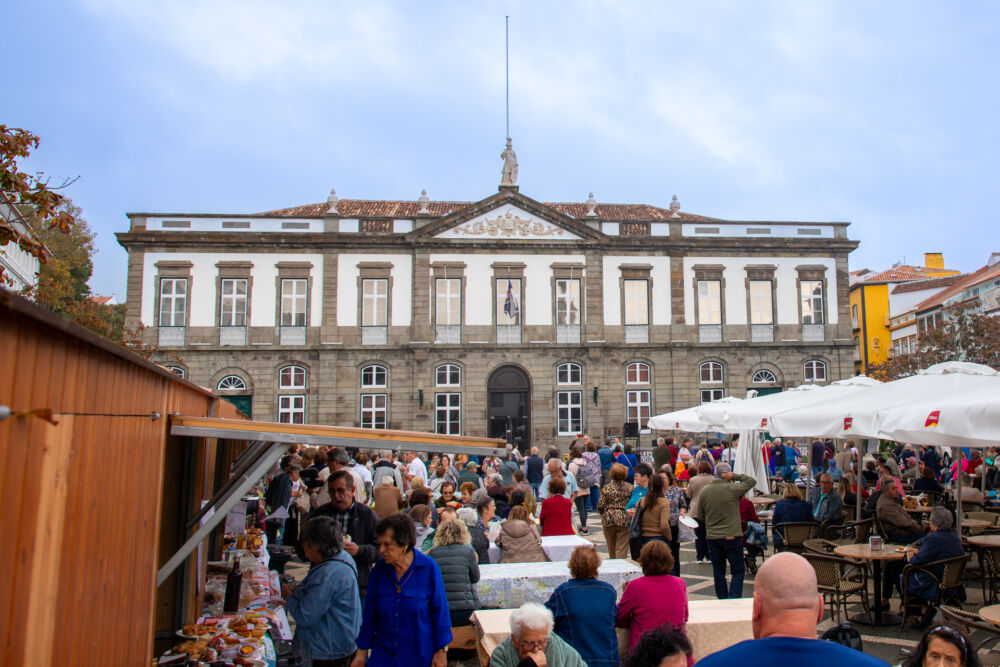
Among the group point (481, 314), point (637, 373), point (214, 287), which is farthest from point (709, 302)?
point (214, 287)

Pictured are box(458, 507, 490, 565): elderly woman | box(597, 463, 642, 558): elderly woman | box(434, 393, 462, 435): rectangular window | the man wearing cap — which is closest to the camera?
box(458, 507, 490, 565): elderly woman

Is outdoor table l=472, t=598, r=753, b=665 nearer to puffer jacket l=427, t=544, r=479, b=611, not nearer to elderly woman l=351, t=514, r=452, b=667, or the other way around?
puffer jacket l=427, t=544, r=479, b=611

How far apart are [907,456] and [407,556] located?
68.5ft

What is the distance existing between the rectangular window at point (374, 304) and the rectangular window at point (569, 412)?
6.78m

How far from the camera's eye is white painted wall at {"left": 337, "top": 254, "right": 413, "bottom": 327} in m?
27.5

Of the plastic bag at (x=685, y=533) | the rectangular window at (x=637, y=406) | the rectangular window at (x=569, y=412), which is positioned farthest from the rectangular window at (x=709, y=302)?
the plastic bag at (x=685, y=533)

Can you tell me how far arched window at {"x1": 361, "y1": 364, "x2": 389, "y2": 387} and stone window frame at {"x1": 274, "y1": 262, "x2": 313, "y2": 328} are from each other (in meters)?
2.65

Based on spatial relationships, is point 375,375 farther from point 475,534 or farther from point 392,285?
point 475,534

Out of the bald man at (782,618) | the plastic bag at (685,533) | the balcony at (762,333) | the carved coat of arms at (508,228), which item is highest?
the carved coat of arms at (508,228)

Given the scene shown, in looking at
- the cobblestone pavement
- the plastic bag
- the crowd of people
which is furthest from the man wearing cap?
the plastic bag

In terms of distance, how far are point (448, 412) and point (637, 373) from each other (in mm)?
6972

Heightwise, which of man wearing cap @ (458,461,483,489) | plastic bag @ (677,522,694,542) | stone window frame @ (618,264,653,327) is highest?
stone window frame @ (618,264,653,327)

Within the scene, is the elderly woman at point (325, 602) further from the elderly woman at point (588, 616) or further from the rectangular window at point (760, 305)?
the rectangular window at point (760, 305)

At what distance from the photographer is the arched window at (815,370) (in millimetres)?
28766
